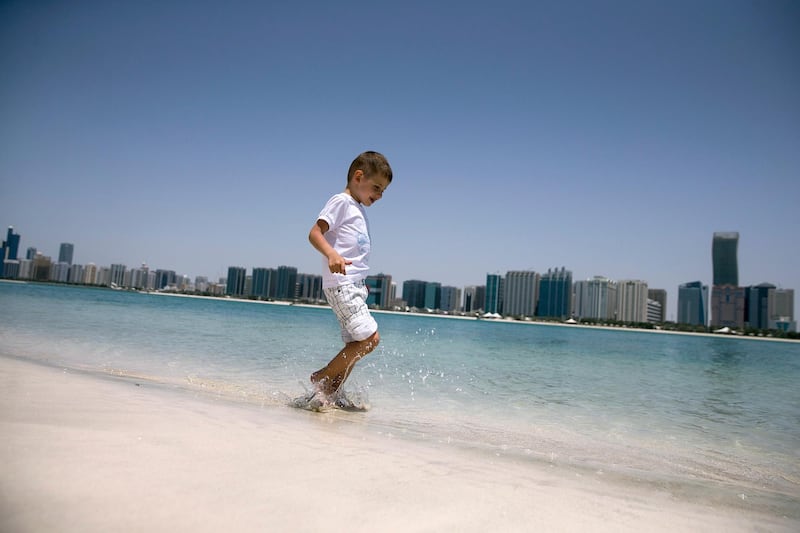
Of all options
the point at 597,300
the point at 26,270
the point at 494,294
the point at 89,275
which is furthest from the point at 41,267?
the point at 597,300

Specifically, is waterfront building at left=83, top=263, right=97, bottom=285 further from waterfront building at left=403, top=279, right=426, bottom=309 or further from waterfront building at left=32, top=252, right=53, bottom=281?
waterfront building at left=403, top=279, right=426, bottom=309

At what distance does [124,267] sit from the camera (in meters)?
121

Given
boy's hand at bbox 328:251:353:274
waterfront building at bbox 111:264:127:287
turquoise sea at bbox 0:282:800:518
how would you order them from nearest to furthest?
turquoise sea at bbox 0:282:800:518 → boy's hand at bbox 328:251:353:274 → waterfront building at bbox 111:264:127:287

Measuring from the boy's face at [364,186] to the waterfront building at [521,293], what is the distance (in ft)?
387

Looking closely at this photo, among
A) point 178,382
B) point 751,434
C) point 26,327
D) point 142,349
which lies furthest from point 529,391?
point 26,327

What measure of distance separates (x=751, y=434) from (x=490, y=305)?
119 meters

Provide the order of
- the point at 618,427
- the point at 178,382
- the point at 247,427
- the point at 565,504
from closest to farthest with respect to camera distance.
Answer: the point at 565,504
the point at 247,427
the point at 618,427
the point at 178,382

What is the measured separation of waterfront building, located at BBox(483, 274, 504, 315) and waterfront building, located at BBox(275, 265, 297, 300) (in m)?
51.7

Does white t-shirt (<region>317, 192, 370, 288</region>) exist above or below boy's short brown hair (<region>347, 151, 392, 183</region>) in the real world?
below

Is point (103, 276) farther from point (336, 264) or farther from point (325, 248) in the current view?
point (336, 264)

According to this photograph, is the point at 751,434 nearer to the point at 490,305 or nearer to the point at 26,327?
the point at 26,327

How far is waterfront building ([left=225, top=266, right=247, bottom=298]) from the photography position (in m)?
115

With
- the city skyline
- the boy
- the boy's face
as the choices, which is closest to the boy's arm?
the boy

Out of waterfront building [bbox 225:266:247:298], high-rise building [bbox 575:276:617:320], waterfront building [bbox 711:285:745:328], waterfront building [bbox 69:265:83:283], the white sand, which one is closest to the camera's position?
the white sand
